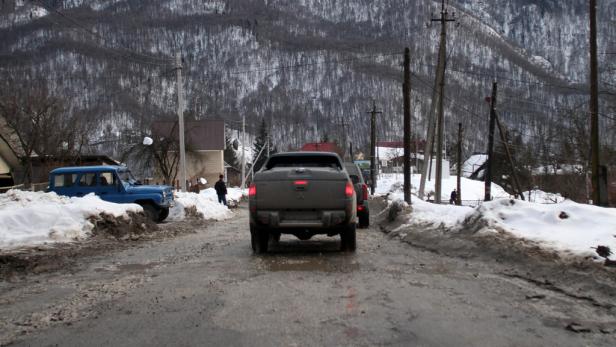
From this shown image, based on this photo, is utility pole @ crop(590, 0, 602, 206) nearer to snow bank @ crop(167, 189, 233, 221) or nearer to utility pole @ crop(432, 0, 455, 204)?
utility pole @ crop(432, 0, 455, 204)

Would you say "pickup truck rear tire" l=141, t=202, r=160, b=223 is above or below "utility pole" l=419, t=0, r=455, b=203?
below

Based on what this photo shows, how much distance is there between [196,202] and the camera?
25516 millimetres

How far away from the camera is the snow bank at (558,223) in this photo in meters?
8.57

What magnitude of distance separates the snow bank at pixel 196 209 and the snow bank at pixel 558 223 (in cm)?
1379

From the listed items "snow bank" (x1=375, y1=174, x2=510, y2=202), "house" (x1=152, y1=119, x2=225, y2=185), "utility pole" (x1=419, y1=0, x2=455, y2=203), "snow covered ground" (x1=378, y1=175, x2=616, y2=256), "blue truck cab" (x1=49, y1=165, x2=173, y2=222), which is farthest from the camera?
"house" (x1=152, y1=119, x2=225, y2=185)

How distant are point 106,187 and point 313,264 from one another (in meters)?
13.5

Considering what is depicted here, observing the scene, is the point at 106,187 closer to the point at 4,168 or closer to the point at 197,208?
the point at 197,208

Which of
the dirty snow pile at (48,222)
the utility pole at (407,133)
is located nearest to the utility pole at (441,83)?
the utility pole at (407,133)

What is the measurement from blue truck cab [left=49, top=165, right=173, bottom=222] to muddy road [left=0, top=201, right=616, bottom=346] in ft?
36.7

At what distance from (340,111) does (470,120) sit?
1946 inches

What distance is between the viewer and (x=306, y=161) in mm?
11570

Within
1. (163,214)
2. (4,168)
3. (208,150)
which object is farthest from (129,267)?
(208,150)

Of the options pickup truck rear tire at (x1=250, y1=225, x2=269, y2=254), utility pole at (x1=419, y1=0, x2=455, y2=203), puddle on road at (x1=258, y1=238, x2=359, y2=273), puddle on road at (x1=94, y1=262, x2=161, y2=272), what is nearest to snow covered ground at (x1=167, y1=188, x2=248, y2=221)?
utility pole at (x1=419, y1=0, x2=455, y2=203)

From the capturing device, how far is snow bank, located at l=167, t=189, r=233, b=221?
74.9 feet
